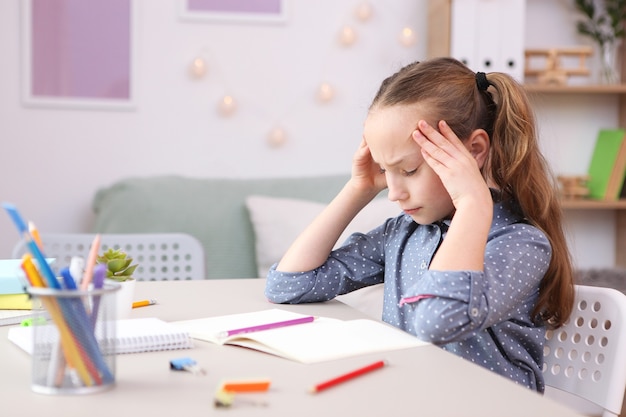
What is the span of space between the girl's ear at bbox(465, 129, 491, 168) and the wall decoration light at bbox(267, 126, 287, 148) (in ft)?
5.72

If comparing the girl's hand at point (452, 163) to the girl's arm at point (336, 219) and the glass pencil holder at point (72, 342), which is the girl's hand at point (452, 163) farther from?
the glass pencil holder at point (72, 342)

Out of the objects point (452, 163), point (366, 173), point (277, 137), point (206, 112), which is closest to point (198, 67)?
point (206, 112)

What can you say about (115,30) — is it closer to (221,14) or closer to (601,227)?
(221,14)

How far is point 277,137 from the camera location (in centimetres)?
303

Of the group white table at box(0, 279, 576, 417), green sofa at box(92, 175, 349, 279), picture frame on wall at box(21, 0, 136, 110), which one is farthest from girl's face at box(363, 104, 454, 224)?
picture frame on wall at box(21, 0, 136, 110)

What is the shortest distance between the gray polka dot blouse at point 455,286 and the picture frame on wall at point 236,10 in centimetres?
169

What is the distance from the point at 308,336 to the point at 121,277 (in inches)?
11.8

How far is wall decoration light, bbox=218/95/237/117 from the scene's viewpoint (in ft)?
9.83

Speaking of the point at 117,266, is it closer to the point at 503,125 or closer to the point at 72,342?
the point at 72,342

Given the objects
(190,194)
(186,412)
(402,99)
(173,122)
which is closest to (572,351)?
(402,99)

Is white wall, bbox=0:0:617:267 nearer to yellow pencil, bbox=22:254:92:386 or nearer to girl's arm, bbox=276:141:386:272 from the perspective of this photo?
girl's arm, bbox=276:141:386:272

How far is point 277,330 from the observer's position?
1052 mm

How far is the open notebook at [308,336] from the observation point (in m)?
0.95

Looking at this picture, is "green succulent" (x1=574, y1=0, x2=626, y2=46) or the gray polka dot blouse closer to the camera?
the gray polka dot blouse
